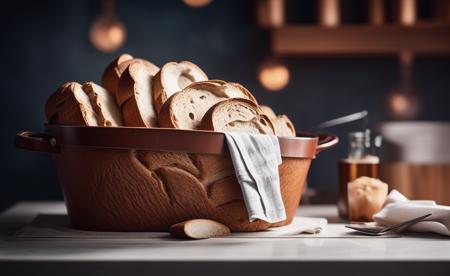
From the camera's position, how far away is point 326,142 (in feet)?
4.56

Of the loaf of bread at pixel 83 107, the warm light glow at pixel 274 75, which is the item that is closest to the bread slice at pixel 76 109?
the loaf of bread at pixel 83 107

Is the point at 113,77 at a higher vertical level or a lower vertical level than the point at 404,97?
higher

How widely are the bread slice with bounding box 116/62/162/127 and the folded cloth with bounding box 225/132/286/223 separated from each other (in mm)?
168

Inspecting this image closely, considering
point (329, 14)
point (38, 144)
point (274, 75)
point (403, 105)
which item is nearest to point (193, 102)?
point (38, 144)

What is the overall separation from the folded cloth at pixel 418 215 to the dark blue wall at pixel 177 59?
2.76 metres

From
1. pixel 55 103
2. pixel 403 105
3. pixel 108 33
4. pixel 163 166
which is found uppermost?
pixel 108 33

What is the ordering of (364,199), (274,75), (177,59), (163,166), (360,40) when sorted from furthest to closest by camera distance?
(177,59), (360,40), (274,75), (364,199), (163,166)

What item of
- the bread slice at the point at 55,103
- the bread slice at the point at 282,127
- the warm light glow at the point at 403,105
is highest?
the bread slice at the point at 55,103

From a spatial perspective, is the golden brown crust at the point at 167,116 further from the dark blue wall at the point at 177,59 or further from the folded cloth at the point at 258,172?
the dark blue wall at the point at 177,59

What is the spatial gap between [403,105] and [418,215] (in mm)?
3001

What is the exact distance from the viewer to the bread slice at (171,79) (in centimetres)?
121

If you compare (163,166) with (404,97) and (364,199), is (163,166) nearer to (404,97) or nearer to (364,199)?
(364,199)

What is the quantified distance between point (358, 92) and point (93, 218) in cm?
315

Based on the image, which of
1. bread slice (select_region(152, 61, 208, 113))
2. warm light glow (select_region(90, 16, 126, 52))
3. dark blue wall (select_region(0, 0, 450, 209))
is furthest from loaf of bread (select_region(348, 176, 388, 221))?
dark blue wall (select_region(0, 0, 450, 209))
